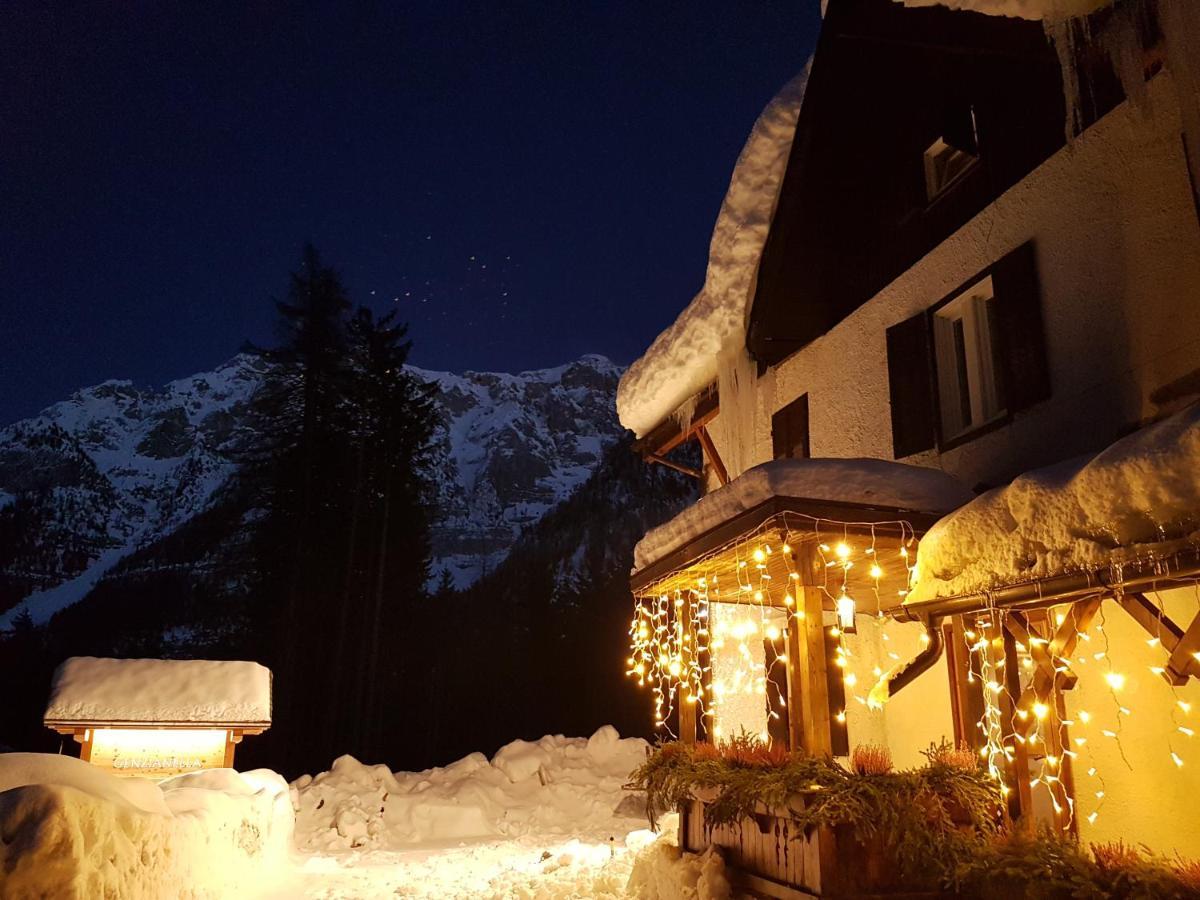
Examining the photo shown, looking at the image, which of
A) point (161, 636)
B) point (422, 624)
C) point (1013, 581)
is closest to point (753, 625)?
point (1013, 581)

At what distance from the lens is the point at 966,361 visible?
8.05 m

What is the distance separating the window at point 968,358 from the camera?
22.5 feet

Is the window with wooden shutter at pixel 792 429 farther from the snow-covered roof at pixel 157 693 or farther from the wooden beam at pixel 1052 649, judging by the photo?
the snow-covered roof at pixel 157 693

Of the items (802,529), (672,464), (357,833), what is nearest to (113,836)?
(802,529)

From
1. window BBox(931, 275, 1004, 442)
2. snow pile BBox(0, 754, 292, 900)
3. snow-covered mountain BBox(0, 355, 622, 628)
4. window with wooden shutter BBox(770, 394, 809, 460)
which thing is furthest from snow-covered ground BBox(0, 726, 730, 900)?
snow-covered mountain BBox(0, 355, 622, 628)

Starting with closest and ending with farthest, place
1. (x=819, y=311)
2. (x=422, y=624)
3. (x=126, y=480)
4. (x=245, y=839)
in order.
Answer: (x=245, y=839) → (x=819, y=311) → (x=422, y=624) → (x=126, y=480)

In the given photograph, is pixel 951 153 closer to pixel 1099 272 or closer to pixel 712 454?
pixel 1099 272

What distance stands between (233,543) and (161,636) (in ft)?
26.2

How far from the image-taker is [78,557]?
5372cm

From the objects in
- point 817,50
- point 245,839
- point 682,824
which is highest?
point 817,50

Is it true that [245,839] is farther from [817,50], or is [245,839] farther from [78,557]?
[78,557]

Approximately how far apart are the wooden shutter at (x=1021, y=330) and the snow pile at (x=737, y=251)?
358cm

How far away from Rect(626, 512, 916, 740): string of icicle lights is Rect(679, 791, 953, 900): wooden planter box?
1054 mm

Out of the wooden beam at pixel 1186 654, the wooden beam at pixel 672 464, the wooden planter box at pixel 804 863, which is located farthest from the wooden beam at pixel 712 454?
the wooden beam at pixel 1186 654
